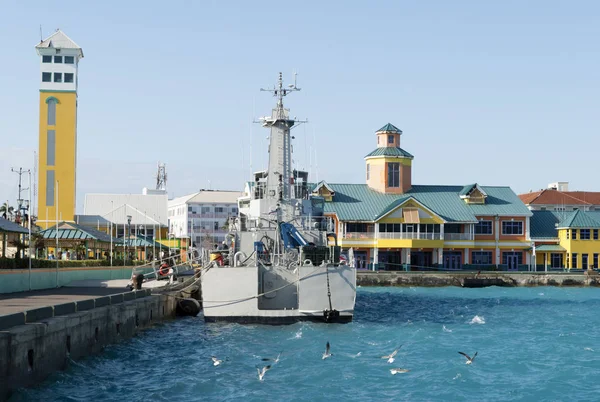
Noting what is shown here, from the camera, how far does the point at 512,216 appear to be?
90.0m

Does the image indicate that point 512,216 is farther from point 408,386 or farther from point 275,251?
point 408,386

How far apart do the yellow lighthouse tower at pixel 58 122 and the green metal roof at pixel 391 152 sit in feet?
115

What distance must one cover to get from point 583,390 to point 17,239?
30.5 metres

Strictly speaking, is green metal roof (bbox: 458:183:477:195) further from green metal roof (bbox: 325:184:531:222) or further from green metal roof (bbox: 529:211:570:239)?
green metal roof (bbox: 529:211:570:239)

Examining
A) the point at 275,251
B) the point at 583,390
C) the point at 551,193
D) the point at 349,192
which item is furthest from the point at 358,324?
the point at 551,193

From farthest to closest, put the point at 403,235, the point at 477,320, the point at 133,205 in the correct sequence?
the point at 133,205 → the point at 403,235 → the point at 477,320

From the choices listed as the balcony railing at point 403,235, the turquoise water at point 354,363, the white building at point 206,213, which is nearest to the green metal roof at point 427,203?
the balcony railing at point 403,235

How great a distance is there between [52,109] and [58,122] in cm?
165

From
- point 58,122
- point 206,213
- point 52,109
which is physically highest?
point 52,109

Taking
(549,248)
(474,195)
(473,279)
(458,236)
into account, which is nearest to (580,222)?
(549,248)

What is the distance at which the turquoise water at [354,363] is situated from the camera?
23.2 meters

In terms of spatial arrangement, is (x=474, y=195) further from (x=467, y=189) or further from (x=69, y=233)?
(x=69, y=233)

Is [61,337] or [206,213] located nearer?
[61,337]

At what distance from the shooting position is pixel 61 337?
A: 23562mm
